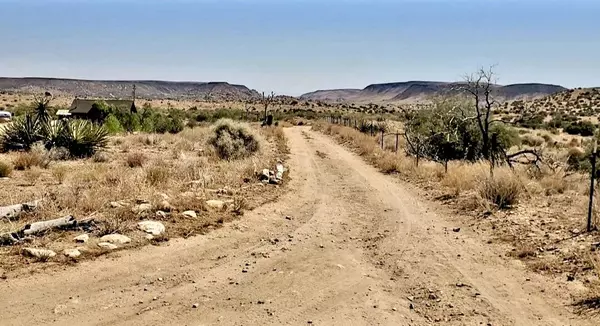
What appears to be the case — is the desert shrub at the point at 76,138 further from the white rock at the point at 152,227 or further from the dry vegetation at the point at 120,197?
the white rock at the point at 152,227

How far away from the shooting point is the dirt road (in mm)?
5777

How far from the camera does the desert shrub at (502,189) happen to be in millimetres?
11062

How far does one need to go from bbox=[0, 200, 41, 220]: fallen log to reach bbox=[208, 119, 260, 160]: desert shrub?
Answer: 38.2 feet

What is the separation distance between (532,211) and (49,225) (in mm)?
8540

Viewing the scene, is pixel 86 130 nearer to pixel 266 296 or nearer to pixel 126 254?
pixel 126 254

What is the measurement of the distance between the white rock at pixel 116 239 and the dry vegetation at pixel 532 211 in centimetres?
575

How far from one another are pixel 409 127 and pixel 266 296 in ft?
72.5

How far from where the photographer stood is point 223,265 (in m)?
7.41

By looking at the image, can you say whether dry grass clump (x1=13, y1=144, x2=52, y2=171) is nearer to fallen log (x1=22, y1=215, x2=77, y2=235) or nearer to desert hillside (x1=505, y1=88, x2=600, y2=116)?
fallen log (x1=22, y1=215, x2=77, y2=235)

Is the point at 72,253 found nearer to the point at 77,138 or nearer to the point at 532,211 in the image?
the point at 532,211

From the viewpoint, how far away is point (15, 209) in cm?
899

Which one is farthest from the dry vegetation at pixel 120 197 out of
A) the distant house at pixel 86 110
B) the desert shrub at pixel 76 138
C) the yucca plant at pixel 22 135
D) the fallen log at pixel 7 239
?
the distant house at pixel 86 110

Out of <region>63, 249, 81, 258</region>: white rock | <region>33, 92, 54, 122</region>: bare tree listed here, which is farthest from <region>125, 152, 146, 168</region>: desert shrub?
<region>63, 249, 81, 258</region>: white rock

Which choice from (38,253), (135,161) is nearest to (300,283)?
(38,253)
